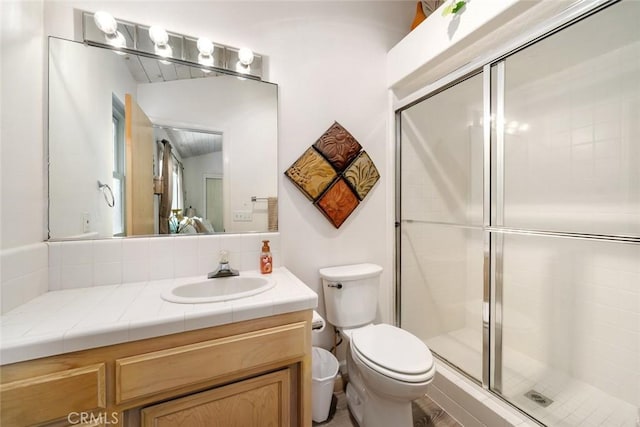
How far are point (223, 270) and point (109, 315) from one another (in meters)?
0.51

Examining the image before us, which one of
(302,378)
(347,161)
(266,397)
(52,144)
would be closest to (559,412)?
(302,378)

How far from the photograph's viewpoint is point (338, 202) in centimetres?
170

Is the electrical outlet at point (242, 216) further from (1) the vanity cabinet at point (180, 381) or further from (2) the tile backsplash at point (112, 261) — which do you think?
(1) the vanity cabinet at point (180, 381)

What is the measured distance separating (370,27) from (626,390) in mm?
2630

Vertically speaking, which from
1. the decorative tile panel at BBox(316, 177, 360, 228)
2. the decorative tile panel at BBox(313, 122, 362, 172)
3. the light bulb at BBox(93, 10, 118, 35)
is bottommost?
the decorative tile panel at BBox(316, 177, 360, 228)

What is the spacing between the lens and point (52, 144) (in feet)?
3.67

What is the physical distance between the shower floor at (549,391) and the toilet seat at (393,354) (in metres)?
0.57

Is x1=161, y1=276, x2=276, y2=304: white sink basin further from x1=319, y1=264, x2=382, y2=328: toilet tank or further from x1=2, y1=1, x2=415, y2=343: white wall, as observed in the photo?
x1=319, y1=264, x2=382, y2=328: toilet tank

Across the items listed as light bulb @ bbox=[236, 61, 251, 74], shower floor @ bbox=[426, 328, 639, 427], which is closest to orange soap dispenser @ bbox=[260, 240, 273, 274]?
light bulb @ bbox=[236, 61, 251, 74]

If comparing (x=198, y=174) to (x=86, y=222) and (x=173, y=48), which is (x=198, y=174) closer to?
(x=86, y=222)

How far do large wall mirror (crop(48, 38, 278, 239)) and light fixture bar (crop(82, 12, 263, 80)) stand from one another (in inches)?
1.3

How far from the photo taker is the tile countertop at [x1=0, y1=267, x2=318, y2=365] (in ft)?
2.31

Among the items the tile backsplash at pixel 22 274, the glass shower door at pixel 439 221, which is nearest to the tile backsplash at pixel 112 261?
the tile backsplash at pixel 22 274

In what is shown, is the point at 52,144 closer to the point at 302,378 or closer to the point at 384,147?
the point at 302,378
